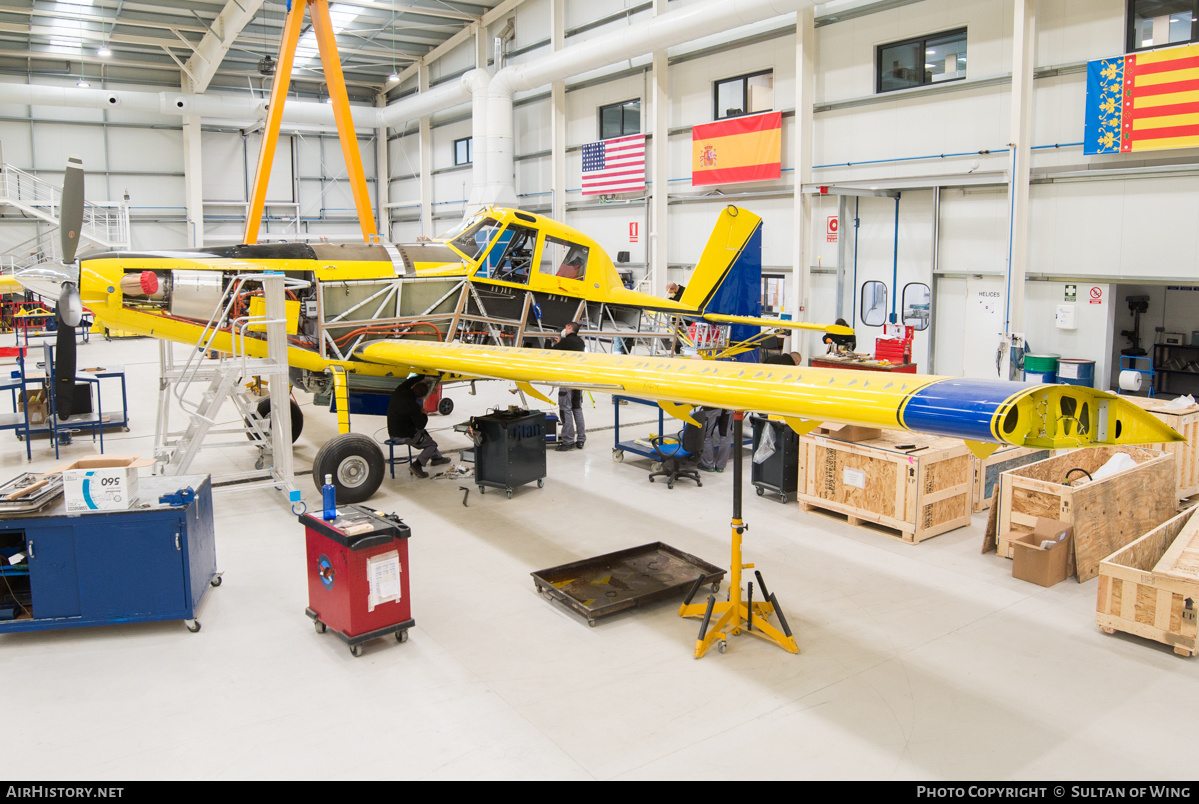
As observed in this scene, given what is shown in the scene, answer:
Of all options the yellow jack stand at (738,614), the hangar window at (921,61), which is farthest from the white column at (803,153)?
the yellow jack stand at (738,614)

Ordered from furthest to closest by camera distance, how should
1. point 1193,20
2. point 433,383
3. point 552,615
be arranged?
point 1193,20 → point 433,383 → point 552,615

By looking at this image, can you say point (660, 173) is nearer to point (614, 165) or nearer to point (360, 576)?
point (614, 165)

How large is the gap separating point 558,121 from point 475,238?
11.8 metres

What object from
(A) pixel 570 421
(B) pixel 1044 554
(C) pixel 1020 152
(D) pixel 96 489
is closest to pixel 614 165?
(C) pixel 1020 152

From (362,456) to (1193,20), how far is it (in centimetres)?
1174

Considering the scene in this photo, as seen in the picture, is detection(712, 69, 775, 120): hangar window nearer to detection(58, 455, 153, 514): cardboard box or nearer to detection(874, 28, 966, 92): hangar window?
detection(874, 28, 966, 92): hangar window

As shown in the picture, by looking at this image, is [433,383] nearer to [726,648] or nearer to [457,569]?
[457,569]

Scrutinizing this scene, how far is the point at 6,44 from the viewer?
2467cm

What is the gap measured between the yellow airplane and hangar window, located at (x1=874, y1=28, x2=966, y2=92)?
4592mm

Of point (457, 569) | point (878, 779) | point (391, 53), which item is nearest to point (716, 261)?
point (457, 569)

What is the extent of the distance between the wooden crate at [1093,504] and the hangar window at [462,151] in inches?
882

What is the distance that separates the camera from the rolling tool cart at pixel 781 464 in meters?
8.37

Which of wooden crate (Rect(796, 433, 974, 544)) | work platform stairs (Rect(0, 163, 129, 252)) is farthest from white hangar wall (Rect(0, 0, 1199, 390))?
work platform stairs (Rect(0, 163, 129, 252))

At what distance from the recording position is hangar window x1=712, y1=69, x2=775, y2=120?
1578 centimetres
